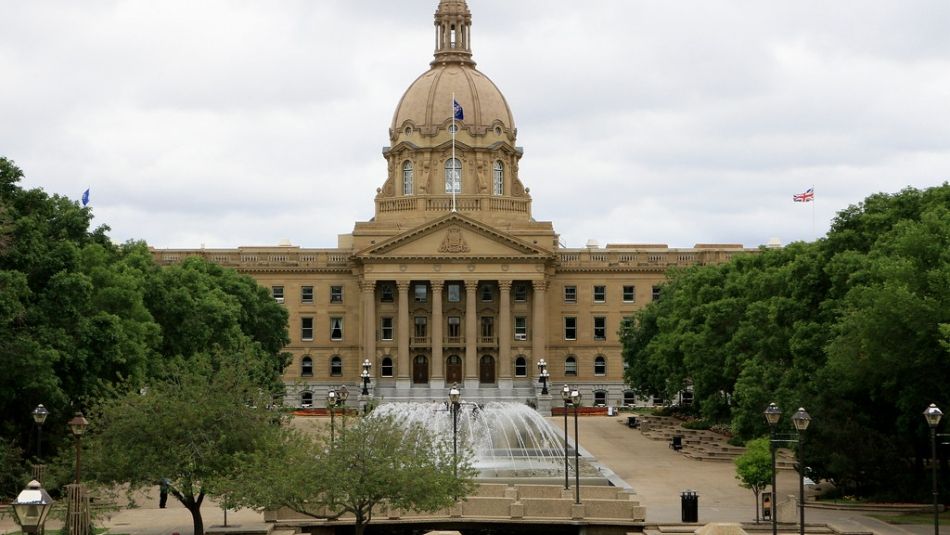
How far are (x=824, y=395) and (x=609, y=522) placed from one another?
39.6 feet

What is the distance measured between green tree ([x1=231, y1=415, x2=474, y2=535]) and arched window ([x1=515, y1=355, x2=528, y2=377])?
79375 millimetres

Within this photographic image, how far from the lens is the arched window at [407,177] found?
433ft

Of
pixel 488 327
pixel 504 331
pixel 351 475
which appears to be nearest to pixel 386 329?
pixel 488 327

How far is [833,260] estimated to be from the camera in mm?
63000

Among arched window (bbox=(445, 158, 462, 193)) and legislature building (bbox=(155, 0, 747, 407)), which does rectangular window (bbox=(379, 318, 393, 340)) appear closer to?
legislature building (bbox=(155, 0, 747, 407))

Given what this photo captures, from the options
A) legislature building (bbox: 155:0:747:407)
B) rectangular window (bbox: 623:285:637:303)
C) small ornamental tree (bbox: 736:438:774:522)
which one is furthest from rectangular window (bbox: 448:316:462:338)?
small ornamental tree (bbox: 736:438:774:522)

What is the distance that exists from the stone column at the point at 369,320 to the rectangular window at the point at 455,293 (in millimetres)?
6233

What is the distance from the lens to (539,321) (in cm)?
12381

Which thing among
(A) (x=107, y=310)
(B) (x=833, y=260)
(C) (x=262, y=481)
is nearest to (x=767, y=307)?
(B) (x=833, y=260)

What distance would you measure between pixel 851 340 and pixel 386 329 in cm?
7329

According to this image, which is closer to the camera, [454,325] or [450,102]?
[454,325]

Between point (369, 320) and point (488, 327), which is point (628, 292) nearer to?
point (488, 327)

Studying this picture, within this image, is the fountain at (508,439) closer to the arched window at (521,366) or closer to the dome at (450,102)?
the arched window at (521,366)

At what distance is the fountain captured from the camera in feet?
215
